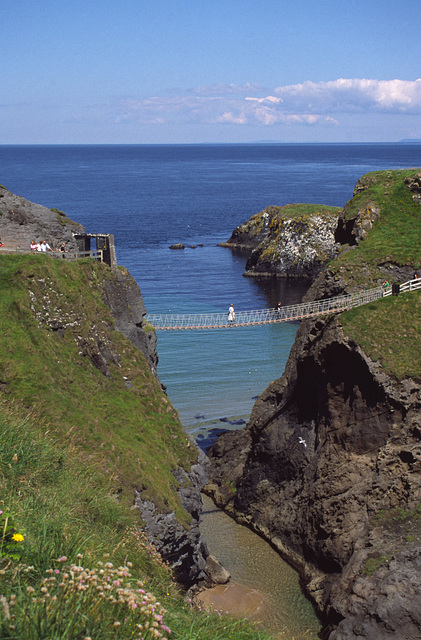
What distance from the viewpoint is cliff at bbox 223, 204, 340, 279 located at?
9088 centimetres

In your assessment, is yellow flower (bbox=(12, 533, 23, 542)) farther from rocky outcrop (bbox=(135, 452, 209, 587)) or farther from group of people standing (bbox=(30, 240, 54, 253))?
group of people standing (bbox=(30, 240, 54, 253))

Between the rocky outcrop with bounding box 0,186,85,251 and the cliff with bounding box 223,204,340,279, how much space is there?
54.5 metres

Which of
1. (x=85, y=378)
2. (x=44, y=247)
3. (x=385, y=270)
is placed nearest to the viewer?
(x=85, y=378)

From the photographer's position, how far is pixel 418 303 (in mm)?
35969

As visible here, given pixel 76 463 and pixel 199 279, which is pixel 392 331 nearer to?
pixel 76 463

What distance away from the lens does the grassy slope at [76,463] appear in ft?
35.6

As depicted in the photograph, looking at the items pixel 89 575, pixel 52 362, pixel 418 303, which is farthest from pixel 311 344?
pixel 89 575

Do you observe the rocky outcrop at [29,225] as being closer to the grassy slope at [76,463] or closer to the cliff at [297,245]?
the grassy slope at [76,463]

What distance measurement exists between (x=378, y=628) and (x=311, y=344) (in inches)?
639

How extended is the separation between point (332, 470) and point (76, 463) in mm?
16618

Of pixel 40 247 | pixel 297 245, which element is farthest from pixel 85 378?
pixel 297 245

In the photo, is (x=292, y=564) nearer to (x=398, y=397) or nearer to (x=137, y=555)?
(x=398, y=397)

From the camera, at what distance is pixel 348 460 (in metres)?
32.7

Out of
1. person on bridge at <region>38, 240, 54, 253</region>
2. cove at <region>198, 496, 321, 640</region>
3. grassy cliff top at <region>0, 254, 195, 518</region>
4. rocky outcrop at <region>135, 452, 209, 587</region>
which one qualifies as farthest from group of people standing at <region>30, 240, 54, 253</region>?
cove at <region>198, 496, 321, 640</region>
